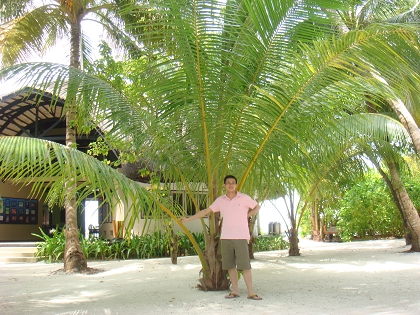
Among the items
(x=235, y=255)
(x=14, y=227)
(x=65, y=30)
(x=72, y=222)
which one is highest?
(x=65, y=30)

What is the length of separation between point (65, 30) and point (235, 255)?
8396 millimetres

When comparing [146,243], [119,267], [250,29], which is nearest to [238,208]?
[250,29]

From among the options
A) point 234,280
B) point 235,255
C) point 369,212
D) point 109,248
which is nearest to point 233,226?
point 235,255

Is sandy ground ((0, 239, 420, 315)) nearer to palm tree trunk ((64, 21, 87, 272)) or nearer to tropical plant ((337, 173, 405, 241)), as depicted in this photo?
palm tree trunk ((64, 21, 87, 272))

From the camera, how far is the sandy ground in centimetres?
498

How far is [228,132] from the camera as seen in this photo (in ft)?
18.8

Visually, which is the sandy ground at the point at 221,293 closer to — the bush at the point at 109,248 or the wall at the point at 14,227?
the bush at the point at 109,248

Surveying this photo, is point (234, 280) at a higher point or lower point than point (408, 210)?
lower

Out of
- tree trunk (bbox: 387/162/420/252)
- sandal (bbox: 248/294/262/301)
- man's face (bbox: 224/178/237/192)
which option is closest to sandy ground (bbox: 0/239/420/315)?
sandal (bbox: 248/294/262/301)

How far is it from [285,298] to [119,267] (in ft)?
18.8

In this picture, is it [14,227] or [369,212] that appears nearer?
[369,212]

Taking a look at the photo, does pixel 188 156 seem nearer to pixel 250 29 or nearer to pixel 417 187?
pixel 250 29

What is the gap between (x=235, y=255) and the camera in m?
5.54

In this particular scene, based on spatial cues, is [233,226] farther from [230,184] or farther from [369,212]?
[369,212]
